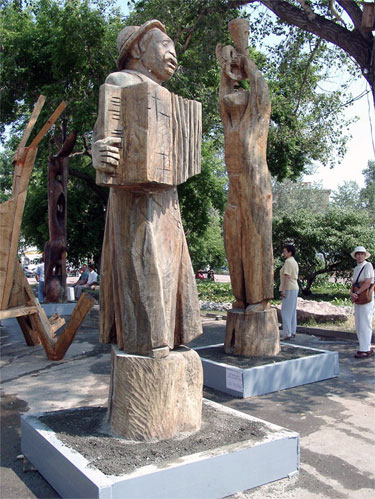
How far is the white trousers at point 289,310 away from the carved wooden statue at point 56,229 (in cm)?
635

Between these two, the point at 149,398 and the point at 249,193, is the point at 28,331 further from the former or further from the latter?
the point at 149,398

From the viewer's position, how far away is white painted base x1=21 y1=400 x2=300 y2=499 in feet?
9.30

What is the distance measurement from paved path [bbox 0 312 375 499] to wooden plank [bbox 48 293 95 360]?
0.18 meters

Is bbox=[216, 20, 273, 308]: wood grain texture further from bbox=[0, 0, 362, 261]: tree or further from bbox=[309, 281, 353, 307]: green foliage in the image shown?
bbox=[309, 281, 353, 307]: green foliage

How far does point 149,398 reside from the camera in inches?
132

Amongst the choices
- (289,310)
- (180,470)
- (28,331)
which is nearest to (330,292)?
(289,310)

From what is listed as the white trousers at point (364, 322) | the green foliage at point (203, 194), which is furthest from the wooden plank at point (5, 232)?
the green foliage at point (203, 194)

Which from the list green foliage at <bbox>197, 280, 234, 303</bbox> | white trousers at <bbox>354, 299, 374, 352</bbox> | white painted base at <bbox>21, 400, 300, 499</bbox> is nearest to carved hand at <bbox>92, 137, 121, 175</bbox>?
white painted base at <bbox>21, 400, 300, 499</bbox>

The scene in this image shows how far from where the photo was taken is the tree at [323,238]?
46.8 ft

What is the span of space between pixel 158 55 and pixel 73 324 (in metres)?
4.10

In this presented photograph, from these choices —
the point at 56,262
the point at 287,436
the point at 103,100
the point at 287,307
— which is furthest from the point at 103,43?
the point at 287,436

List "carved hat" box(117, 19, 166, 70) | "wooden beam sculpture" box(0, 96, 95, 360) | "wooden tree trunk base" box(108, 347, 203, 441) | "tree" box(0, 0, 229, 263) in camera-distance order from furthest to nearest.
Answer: "tree" box(0, 0, 229, 263) < "wooden beam sculpture" box(0, 96, 95, 360) < "carved hat" box(117, 19, 166, 70) < "wooden tree trunk base" box(108, 347, 203, 441)

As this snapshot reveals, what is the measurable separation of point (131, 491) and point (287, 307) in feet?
19.6

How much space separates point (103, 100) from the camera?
3.20 m
